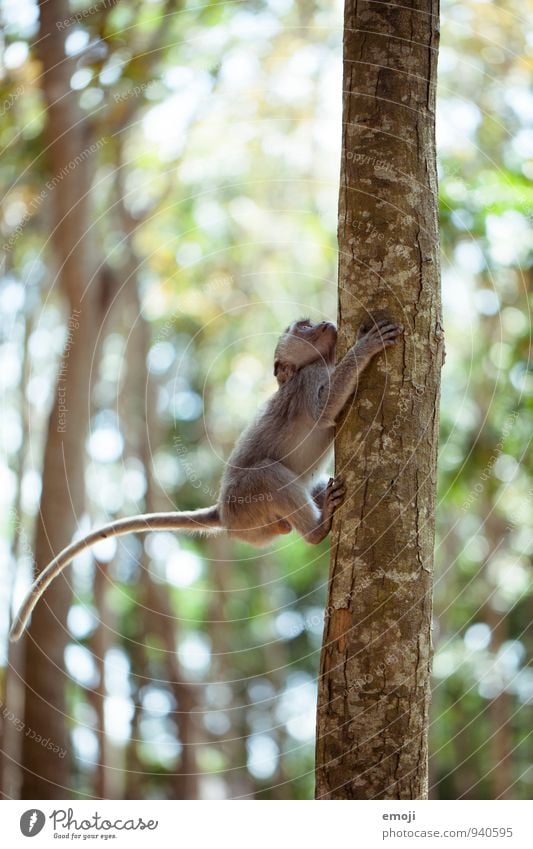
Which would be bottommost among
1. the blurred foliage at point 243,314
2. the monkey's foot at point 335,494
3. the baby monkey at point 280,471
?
the monkey's foot at point 335,494

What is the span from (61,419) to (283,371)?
7.48m

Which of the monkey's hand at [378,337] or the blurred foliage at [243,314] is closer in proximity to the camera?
the monkey's hand at [378,337]

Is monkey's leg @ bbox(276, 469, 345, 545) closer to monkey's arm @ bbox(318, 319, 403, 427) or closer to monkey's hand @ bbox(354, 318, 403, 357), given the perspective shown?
monkey's arm @ bbox(318, 319, 403, 427)

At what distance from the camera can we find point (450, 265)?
1761 centimetres

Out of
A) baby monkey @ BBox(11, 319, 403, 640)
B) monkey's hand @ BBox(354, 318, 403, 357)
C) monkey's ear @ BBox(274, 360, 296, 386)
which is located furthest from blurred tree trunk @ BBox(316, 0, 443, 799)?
monkey's ear @ BBox(274, 360, 296, 386)

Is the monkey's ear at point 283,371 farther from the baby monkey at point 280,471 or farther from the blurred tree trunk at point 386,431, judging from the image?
the blurred tree trunk at point 386,431

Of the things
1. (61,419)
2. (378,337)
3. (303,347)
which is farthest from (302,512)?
(61,419)

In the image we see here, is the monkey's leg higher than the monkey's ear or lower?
lower

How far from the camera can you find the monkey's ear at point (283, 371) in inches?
399

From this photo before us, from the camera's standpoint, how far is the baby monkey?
9.27m

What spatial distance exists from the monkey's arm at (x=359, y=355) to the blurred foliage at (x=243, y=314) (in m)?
4.88

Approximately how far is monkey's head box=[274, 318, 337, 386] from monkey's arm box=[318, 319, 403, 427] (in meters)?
2.31

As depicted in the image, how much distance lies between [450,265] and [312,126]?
22.5ft

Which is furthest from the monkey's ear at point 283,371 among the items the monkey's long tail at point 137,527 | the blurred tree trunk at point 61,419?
the blurred tree trunk at point 61,419
